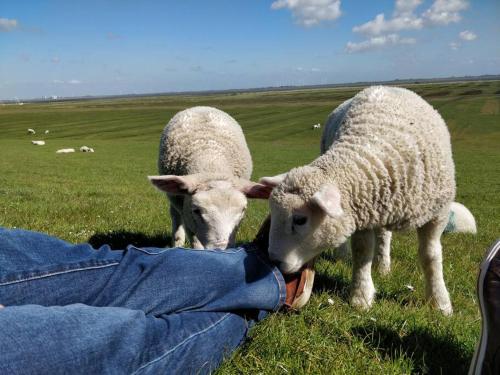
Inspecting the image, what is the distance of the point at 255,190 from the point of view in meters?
4.56

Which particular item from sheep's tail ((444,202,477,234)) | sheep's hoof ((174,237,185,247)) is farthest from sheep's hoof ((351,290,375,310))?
sheep's tail ((444,202,477,234))

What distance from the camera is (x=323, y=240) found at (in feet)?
11.5

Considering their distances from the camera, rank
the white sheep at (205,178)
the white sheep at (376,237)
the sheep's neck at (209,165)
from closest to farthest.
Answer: the white sheep at (205,178) → the white sheep at (376,237) → the sheep's neck at (209,165)

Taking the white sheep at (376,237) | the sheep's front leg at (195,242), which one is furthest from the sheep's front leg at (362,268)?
the sheep's front leg at (195,242)

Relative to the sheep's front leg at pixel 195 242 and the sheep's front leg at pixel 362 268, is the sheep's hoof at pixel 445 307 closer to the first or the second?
the sheep's front leg at pixel 362 268

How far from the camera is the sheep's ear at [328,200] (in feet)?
10.4

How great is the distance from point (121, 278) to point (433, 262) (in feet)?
9.11

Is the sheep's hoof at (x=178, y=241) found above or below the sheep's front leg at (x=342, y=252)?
below

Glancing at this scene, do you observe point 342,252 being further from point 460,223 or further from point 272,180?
point 460,223

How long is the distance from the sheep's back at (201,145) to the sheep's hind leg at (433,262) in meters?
2.44

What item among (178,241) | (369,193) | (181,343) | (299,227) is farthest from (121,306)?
(178,241)

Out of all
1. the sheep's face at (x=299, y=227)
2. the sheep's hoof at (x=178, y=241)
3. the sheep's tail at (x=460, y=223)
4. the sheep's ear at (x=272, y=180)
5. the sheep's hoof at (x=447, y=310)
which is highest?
the sheep's ear at (x=272, y=180)

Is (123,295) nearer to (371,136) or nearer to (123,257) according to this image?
(123,257)

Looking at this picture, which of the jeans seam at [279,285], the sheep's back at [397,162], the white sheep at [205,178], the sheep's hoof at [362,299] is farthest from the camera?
the white sheep at [205,178]
